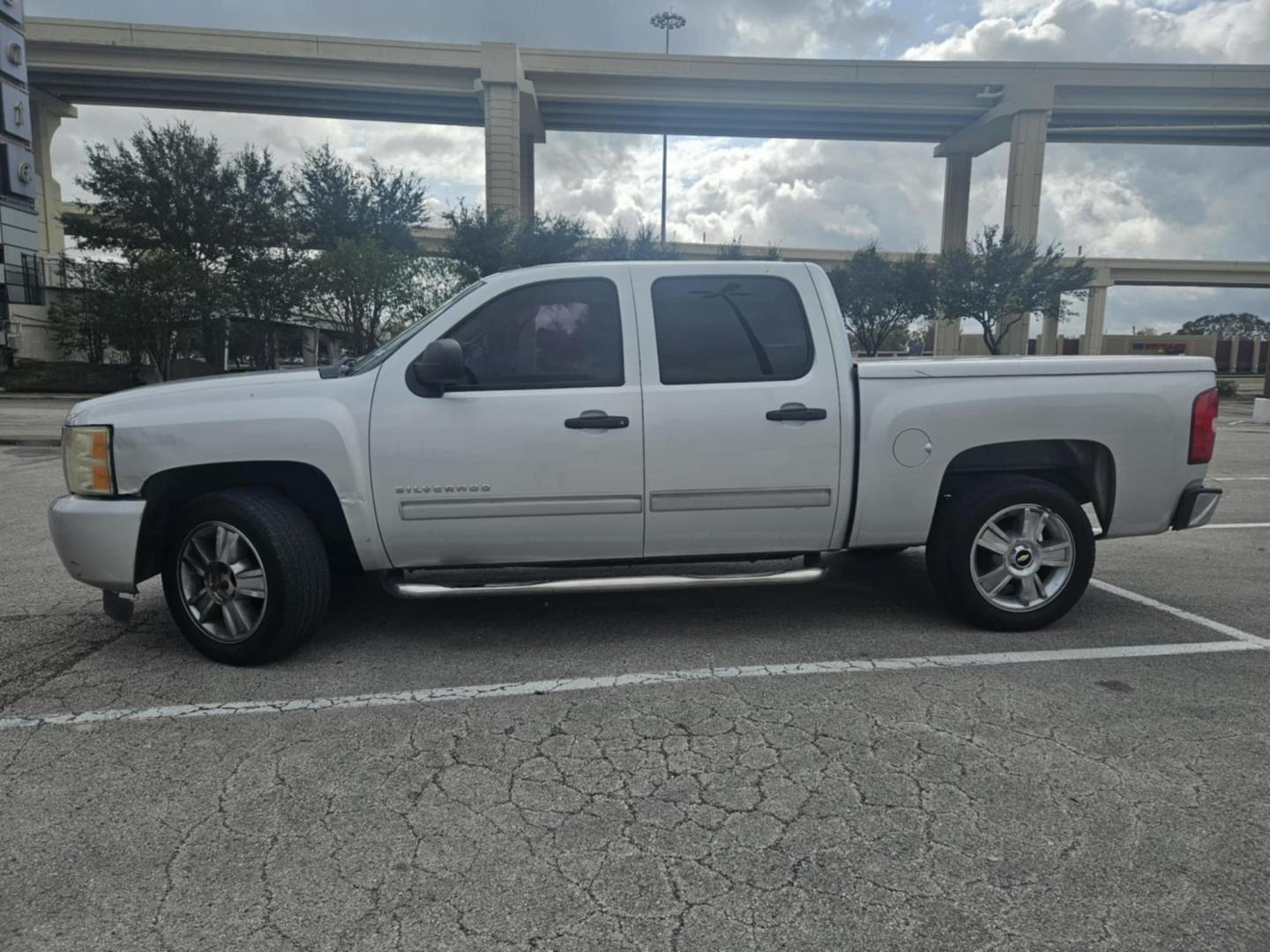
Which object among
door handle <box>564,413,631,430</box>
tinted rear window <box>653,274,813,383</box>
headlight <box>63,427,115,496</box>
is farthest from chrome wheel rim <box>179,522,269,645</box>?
tinted rear window <box>653,274,813,383</box>

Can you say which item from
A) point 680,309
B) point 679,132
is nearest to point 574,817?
point 680,309

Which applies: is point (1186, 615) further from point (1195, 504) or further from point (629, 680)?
point (629, 680)

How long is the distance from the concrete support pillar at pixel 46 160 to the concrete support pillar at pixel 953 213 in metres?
49.8

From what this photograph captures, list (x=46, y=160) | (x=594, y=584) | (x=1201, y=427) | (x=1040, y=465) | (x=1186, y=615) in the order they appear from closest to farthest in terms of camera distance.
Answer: (x=594, y=584), (x=1201, y=427), (x=1040, y=465), (x=1186, y=615), (x=46, y=160)

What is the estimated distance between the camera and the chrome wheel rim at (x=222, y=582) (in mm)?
3977

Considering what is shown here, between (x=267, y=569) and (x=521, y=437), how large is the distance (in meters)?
1.35

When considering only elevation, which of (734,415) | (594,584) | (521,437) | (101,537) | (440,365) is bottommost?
(594,584)

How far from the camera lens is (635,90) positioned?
4088 centimetres

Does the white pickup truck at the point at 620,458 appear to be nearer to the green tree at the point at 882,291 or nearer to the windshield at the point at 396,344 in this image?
the windshield at the point at 396,344

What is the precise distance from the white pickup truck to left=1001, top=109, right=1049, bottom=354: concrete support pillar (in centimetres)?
4005

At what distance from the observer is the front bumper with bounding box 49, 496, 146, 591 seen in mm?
3891

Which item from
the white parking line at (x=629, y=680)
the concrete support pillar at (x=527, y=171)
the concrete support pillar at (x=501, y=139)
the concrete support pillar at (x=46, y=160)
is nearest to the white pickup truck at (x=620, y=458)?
the white parking line at (x=629, y=680)

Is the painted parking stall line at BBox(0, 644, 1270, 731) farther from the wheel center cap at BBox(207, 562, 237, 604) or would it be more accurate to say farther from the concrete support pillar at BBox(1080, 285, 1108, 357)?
the concrete support pillar at BBox(1080, 285, 1108, 357)

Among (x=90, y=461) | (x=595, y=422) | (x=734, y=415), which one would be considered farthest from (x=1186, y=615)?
(x=90, y=461)
